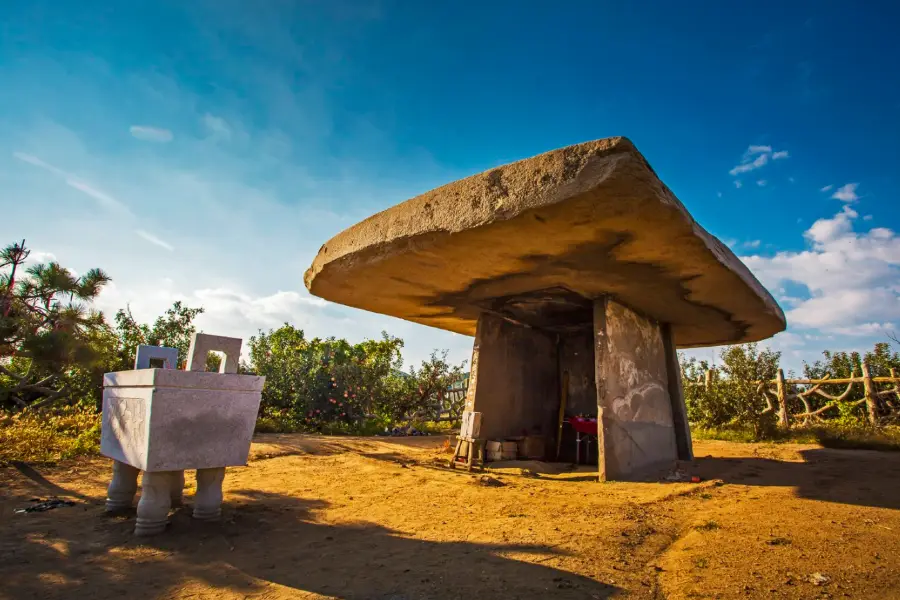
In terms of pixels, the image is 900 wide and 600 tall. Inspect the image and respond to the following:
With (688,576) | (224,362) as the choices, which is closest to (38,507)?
(224,362)

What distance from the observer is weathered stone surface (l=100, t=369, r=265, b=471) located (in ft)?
9.20

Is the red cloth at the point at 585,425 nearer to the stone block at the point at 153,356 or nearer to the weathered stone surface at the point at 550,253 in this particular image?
the weathered stone surface at the point at 550,253

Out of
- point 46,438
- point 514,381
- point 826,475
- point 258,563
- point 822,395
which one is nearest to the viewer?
point 258,563

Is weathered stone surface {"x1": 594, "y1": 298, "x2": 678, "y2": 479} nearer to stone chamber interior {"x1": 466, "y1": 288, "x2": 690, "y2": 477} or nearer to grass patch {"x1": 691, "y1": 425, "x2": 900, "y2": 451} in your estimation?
stone chamber interior {"x1": 466, "y1": 288, "x2": 690, "y2": 477}

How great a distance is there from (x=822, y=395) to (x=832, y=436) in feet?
12.1

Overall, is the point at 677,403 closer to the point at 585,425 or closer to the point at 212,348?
the point at 585,425

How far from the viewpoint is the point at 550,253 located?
4.54 metres

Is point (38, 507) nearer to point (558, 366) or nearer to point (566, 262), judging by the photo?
point (566, 262)

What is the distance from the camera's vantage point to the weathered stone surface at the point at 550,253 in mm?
3412

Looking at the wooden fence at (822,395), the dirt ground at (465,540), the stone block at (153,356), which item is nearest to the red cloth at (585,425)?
the dirt ground at (465,540)

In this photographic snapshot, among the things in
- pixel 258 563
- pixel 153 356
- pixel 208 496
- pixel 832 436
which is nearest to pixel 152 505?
pixel 208 496

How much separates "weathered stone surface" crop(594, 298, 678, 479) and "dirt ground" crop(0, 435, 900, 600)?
26.0 inches

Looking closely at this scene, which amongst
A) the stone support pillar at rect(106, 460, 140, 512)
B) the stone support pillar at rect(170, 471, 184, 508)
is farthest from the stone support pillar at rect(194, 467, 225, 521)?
the stone support pillar at rect(106, 460, 140, 512)

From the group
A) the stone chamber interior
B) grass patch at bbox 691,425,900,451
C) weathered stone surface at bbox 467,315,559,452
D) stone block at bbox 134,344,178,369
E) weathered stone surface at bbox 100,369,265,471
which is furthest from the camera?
grass patch at bbox 691,425,900,451
